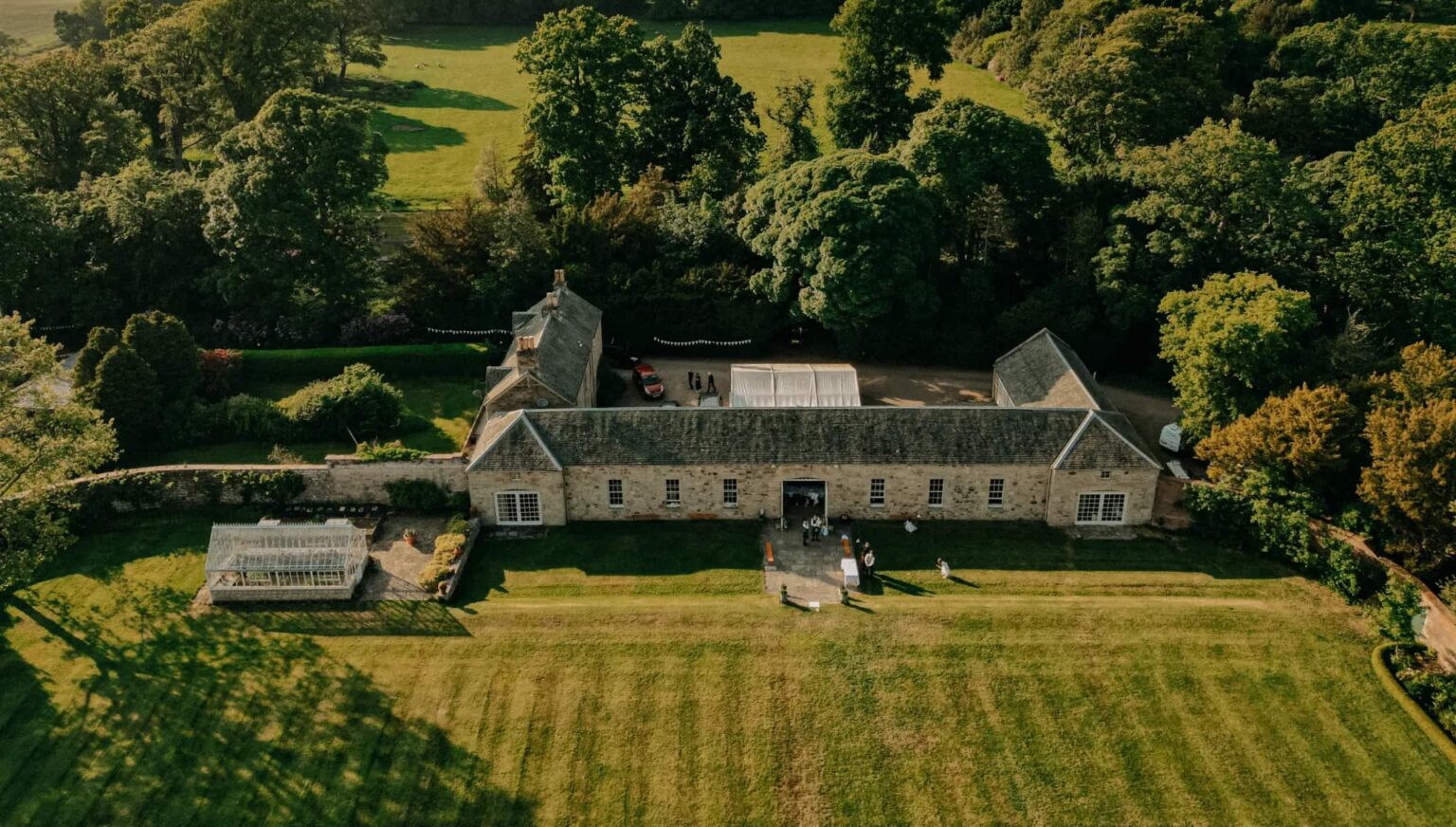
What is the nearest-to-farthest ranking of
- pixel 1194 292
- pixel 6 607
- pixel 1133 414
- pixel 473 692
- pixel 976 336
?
pixel 473 692 < pixel 6 607 < pixel 1194 292 < pixel 1133 414 < pixel 976 336

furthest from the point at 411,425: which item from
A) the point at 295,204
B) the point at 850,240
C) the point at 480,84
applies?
the point at 480,84

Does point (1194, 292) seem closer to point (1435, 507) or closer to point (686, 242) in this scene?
point (1435, 507)

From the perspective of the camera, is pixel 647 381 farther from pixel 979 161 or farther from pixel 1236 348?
pixel 1236 348

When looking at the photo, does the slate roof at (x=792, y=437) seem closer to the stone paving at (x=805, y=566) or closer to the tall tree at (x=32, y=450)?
the stone paving at (x=805, y=566)

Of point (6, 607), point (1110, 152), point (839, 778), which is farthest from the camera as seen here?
point (1110, 152)

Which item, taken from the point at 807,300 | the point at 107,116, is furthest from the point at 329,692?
the point at 107,116

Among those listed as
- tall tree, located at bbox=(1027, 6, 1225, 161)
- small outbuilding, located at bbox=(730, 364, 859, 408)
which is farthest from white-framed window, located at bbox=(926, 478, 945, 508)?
tall tree, located at bbox=(1027, 6, 1225, 161)
